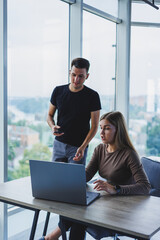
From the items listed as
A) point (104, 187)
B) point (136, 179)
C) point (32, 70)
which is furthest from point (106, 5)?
point (104, 187)

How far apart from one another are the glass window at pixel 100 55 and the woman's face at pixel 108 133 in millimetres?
1860

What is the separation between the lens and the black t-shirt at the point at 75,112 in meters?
2.67

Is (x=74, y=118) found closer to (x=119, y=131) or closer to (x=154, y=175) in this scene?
(x=119, y=131)

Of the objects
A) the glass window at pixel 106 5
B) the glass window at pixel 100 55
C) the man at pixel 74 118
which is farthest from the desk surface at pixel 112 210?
the glass window at pixel 106 5

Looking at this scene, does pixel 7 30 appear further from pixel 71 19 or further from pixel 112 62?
pixel 112 62

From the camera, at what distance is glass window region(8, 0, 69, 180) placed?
9.55ft

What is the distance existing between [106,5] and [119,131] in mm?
2637

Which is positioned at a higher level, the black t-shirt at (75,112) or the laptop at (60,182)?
the black t-shirt at (75,112)

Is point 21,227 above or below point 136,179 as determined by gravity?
below

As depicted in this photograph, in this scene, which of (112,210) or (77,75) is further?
(77,75)

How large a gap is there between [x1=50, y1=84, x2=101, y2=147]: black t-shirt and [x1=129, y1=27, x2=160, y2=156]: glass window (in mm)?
2159

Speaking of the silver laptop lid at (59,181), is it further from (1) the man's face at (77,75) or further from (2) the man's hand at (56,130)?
(1) the man's face at (77,75)

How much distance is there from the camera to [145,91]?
15.6 feet

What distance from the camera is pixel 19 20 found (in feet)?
9.64
